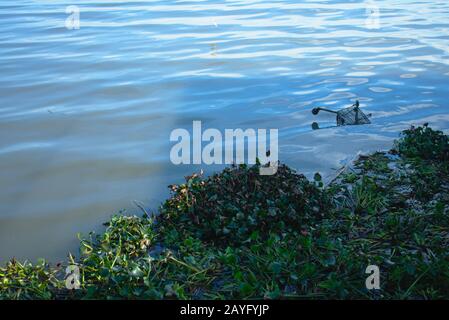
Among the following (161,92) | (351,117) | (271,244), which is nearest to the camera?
(271,244)

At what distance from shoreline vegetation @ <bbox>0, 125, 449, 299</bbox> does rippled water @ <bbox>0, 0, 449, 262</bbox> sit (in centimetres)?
81

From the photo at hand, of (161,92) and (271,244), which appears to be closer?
(271,244)

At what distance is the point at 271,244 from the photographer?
4.52 metres

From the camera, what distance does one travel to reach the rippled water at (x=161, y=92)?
634 centimetres

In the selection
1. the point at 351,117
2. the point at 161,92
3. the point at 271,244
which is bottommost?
the point at 271,244

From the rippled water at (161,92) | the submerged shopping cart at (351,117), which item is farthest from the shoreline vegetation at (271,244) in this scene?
the submerged shopping cart at (351,117)

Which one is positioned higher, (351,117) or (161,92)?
(161,92)

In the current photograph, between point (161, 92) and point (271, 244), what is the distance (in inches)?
220

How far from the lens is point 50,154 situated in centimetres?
722

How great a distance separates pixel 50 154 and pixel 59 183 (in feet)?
2.81

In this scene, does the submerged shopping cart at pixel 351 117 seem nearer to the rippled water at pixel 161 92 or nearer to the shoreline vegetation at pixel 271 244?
the rippled water at pixel 161 92

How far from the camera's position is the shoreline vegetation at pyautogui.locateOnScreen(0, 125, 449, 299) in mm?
4035

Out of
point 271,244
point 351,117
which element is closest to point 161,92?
point 351,117

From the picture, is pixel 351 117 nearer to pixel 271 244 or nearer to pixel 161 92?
pixel 161 92
